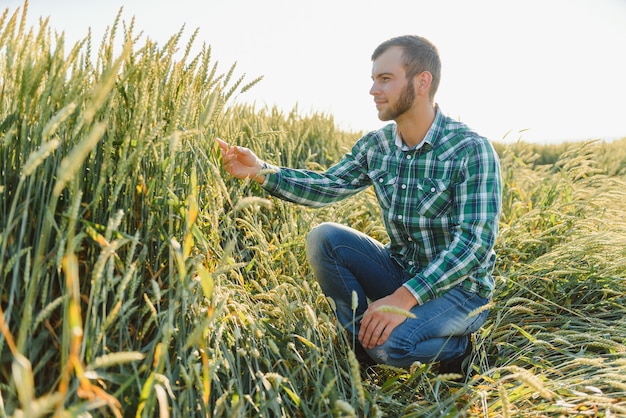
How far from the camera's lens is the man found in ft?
6.07

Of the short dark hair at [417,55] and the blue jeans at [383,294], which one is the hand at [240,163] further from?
the short dark hair at [417,55]

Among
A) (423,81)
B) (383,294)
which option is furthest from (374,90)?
(383,294)

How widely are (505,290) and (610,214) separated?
1204mm

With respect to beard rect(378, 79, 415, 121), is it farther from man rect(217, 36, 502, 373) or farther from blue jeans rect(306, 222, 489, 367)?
blue jeans rect(306, 222, 489, 367)

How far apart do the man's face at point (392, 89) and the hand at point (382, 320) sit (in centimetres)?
73

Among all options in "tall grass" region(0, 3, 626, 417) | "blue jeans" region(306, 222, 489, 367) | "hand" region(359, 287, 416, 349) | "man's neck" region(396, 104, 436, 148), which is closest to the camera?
"tall grass" region(0, 3, 626, 417)

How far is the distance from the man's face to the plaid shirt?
123mm

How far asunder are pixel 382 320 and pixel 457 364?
45 centimetres

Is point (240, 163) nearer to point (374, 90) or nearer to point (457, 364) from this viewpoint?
point (374, 90)

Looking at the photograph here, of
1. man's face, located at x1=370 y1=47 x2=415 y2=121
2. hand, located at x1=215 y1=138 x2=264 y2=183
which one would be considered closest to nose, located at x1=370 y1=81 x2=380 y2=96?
man's face, located at x1=370 y1=47 x2=415 y2=121

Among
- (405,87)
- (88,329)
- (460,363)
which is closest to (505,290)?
(460,363)

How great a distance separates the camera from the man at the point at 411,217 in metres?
1.85

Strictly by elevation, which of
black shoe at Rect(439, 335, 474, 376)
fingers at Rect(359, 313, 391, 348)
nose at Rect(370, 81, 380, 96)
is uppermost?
nose at Rect(370, 81, 380, 96)

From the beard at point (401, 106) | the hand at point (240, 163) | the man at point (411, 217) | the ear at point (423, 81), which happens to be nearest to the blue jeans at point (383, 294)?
the man at point (411, 217)
